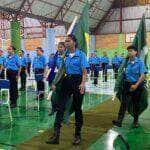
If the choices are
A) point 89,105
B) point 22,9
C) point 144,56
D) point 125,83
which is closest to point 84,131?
point 125,83

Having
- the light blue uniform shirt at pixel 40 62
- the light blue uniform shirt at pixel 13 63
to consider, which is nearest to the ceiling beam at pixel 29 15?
the light blue uniform shirt at pixel 40 62

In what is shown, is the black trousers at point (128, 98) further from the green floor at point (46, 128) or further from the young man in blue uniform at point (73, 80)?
the young man in blue uniform at point (73, 80)

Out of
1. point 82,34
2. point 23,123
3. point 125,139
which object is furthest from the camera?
point 23,123

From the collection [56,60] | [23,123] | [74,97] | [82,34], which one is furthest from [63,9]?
[74,97]

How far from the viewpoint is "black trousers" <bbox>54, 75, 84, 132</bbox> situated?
210 inches

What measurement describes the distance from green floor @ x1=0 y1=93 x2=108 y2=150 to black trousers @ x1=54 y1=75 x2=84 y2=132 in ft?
2.64

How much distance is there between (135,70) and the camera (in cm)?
655

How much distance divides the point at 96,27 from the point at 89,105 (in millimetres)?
20762

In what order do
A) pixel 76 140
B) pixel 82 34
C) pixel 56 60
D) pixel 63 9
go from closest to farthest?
pixel 76 140 → pixel 82 34 → pixel 56 60 → pixel 63 9

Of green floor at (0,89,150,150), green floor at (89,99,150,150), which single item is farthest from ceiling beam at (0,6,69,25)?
green floor at (89,99,150,150)

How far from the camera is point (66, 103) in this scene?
574cm

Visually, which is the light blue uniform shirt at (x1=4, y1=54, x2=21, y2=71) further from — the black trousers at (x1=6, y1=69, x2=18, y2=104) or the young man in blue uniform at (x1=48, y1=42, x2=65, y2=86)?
the young man in blue uniform at (x1=48, y1=42, x2=65, y2=86)

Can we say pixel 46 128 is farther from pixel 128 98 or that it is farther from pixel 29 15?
pixel 29 15

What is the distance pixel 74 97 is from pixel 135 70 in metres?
1.75
